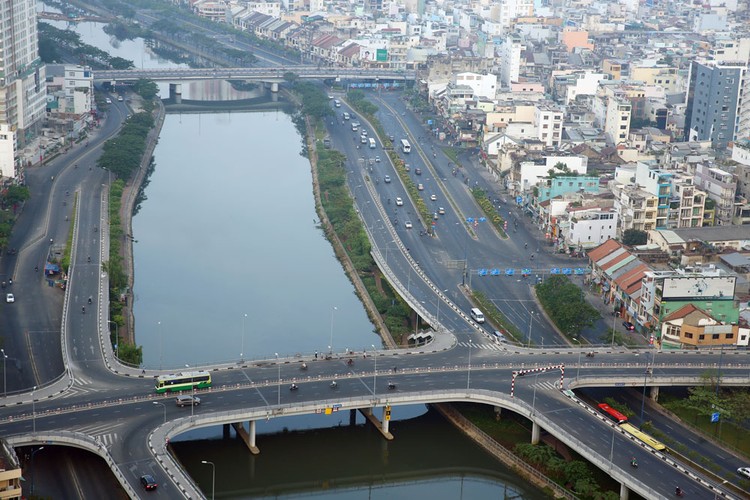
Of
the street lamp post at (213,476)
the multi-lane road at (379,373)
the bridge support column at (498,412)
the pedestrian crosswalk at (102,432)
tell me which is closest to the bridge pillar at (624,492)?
the multi-lane road at (379,373)

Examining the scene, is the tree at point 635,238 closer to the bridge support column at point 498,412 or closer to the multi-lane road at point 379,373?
the multi-lane road at point 379,373

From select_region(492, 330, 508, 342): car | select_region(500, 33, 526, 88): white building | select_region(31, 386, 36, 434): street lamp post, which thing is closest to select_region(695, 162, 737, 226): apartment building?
select_region(492, 330, 508, 342): car

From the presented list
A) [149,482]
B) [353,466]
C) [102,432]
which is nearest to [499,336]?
[353,466]

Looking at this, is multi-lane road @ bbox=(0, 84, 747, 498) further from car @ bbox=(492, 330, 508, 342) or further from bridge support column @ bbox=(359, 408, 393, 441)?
bridge support column @ bbox=(359, 408, 393, 441)

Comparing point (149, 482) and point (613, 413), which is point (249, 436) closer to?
point (149, 482)

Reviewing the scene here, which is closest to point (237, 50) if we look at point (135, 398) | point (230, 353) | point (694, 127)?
point (694, 127)

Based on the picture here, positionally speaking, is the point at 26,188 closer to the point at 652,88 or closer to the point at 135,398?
the point at 135,398
